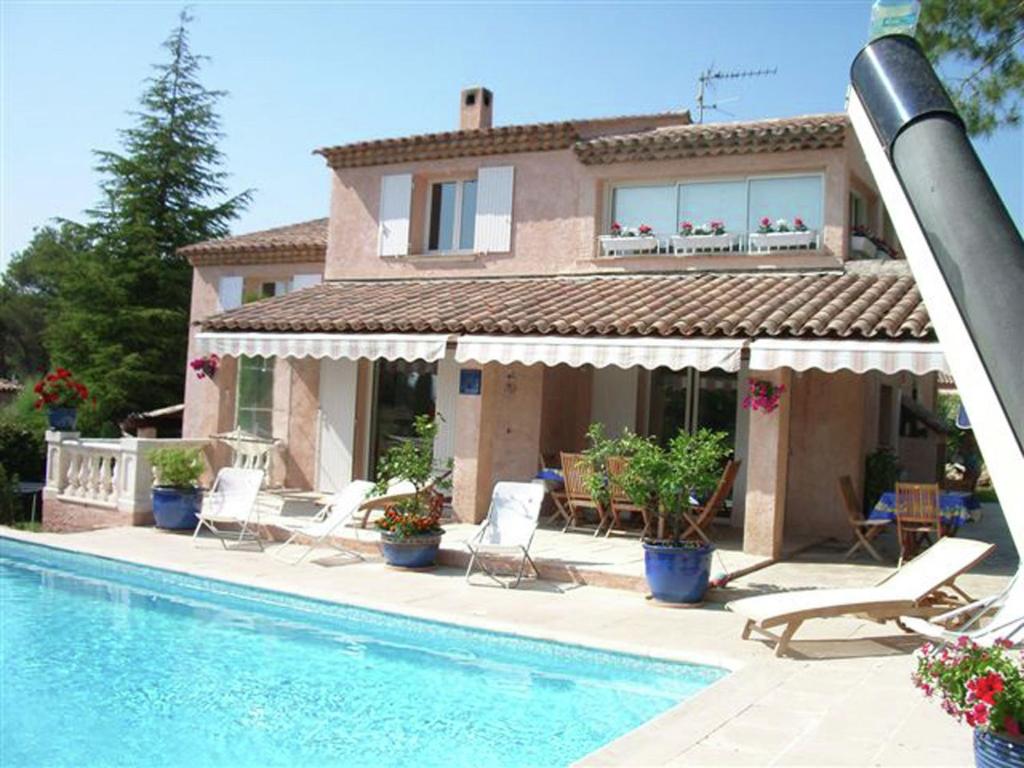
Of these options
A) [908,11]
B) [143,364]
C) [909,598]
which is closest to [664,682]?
[909,598]

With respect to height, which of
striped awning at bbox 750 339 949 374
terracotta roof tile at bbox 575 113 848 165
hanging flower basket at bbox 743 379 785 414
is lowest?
hanging flower basket at bbox 743 379 785 414

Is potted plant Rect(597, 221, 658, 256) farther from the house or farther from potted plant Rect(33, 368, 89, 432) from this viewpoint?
potted plant Rect(33, 368, 89, 432)

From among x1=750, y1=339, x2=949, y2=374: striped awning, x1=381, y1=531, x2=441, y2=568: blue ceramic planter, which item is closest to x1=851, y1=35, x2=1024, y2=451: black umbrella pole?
x1=750, y1=339, x2=949, y2=374: striped awning

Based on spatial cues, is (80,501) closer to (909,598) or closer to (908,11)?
(909,598)

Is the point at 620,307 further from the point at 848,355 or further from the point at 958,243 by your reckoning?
the point at 958,243

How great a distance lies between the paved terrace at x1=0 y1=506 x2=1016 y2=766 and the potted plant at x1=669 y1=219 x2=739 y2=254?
7683mm

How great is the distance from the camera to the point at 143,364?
4397 centimetres

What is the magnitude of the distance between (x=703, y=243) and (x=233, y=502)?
12.4 m

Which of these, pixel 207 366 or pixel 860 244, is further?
pixel 207 366

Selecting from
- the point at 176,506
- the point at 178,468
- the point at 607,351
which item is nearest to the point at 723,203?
the point at 607,351

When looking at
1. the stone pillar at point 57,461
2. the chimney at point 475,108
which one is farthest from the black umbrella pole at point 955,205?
the stone pillar at point 57,461

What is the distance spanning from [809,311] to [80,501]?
55.6 feet

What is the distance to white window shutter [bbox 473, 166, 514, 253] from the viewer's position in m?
24.5

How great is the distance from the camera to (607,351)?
17.6m
